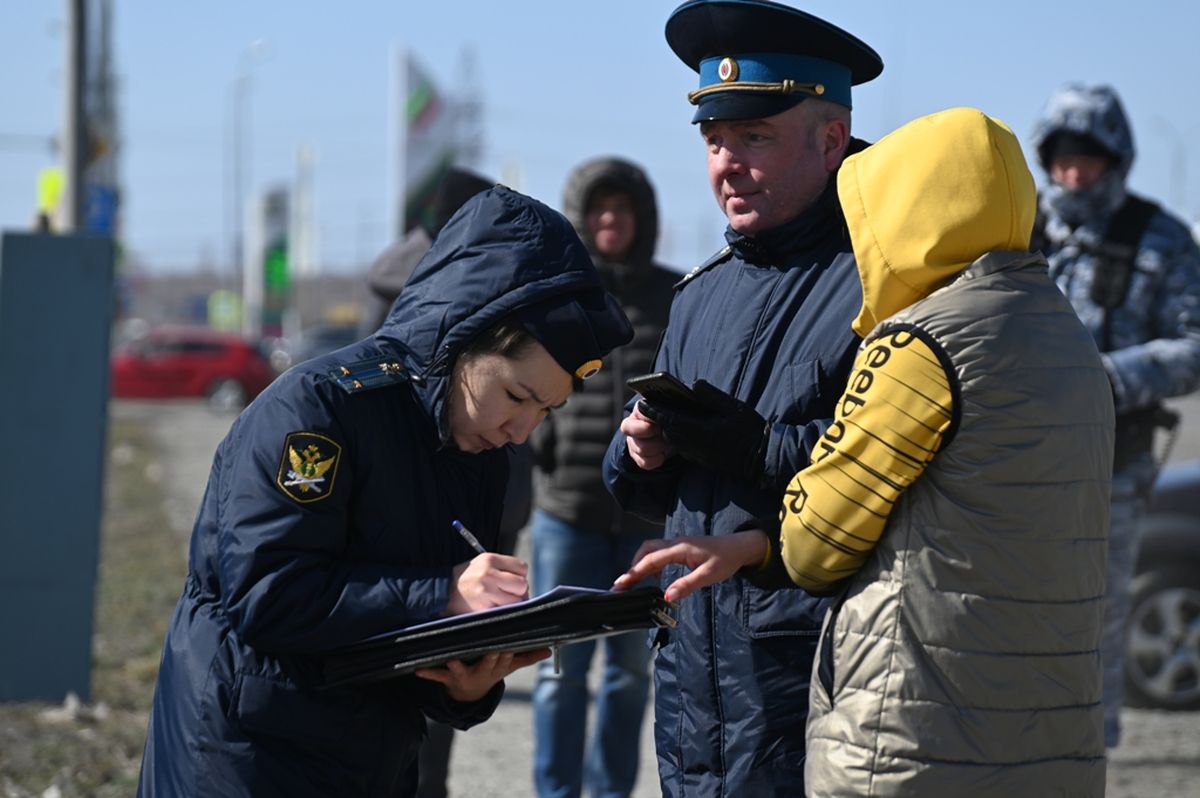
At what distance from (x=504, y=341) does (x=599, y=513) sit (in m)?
2.84

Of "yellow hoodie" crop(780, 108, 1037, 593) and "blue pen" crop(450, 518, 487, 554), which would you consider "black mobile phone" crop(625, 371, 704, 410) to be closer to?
"yellow hoodie" crop(780, 108, 1037, 593)

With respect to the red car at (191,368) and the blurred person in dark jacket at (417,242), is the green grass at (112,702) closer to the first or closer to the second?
the blurred person in dark jacket at (417,242)

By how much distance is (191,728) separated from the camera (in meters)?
2.70

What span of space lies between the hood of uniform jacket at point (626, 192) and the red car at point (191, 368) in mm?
32642

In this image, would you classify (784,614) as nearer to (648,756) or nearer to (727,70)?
(727,70)

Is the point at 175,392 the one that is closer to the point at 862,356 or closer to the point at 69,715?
the point at 69,715

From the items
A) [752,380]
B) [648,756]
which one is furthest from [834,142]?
[648,756]

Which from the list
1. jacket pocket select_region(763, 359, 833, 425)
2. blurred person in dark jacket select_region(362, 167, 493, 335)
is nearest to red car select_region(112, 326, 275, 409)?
blurred person in dark jacket select_region(362, 167, 493, 335)

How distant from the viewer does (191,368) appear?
3838cm

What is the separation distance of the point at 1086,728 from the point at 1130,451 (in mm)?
2969

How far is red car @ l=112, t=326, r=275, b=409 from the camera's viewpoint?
1484 inches

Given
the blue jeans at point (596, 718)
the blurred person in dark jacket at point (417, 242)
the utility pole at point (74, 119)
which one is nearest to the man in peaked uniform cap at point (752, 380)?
the blue jeans at point (596, 718)

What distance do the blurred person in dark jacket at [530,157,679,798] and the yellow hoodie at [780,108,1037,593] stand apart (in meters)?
2.58

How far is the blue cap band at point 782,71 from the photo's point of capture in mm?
3182
